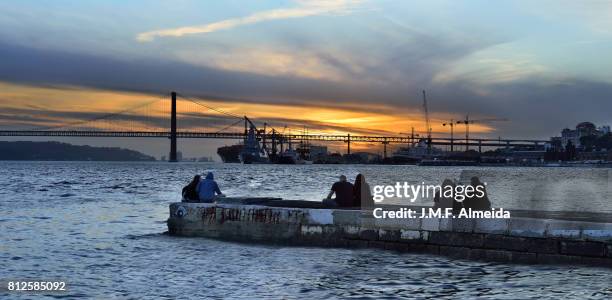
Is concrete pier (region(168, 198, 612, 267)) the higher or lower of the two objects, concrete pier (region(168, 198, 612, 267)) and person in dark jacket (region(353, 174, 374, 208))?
the lower

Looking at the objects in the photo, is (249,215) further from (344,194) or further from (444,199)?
(444,199)

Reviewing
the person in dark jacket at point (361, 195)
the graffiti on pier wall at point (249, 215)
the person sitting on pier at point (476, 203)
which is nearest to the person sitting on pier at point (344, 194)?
the person in dark jacket at point (361, 195)

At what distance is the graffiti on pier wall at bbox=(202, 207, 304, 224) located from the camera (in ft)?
59.1

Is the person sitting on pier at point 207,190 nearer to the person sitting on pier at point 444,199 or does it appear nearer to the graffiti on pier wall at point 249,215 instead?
the graffiti on pier wall at point 249,215

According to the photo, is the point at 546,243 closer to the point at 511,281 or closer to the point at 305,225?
the point at 511,281

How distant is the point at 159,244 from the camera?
62.0ft

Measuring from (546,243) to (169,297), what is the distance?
7.87 metres

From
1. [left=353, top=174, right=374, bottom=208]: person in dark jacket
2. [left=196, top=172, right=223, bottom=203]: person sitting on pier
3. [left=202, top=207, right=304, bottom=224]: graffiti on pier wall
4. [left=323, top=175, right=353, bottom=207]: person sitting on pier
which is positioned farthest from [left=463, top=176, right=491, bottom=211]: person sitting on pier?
[left=196, top=172, right=223, bottom=203]: person sitting on pier

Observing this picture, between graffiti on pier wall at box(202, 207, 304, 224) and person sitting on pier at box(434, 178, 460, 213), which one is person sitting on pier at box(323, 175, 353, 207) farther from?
person sitting on pier at box(434, 178, 460, 213)

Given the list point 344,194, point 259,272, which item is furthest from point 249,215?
point 259,272

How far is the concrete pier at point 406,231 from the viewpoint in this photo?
14148 millimetres

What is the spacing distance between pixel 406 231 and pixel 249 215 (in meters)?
4.59

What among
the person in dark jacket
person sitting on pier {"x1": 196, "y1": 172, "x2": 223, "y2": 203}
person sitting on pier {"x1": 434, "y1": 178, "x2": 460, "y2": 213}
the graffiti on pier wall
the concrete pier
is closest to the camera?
the concrete pier

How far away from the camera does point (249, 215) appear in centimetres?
1867
